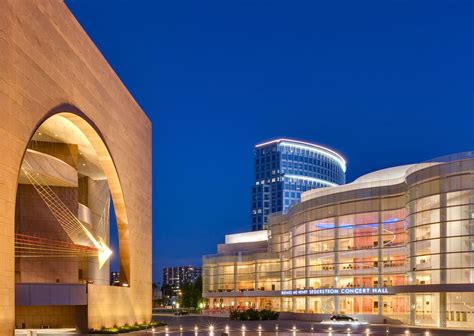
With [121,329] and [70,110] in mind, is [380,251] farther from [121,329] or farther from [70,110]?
[70,110]

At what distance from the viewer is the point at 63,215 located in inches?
1921

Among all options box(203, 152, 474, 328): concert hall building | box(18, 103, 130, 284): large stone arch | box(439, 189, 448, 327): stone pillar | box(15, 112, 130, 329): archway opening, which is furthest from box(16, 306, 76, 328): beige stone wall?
box(439, 189, 448, 327): stone pillar

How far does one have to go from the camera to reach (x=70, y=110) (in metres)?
36.1

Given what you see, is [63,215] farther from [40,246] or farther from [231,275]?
[231,275]

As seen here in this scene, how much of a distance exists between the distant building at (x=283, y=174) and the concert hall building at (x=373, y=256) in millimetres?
51625

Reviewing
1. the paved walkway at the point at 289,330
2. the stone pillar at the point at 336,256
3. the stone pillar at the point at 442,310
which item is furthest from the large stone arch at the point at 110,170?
the stone pillar at the point at 336,256

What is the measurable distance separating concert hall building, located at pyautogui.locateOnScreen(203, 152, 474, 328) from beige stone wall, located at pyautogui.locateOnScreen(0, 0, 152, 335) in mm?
27734

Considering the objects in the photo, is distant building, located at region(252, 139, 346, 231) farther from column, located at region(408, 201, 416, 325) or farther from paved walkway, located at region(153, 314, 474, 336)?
paved walkway, located at region(153, 314, 474, 336)

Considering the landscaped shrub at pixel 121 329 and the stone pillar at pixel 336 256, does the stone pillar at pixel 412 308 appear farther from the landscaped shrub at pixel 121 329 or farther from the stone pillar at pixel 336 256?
the landscaped shrub at pixel 121 329

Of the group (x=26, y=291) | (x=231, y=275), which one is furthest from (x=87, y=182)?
(x=231, y=275)

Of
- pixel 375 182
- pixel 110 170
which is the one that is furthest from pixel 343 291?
pixel 110 170

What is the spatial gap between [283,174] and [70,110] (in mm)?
135025

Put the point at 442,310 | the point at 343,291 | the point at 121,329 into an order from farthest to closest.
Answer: the point at 343,291 → the point at 442,310 → the point at 121,329

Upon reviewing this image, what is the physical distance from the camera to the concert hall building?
193 ft
